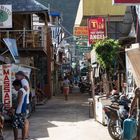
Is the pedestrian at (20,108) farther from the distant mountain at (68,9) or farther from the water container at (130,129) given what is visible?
the distant mountain at (68,9)

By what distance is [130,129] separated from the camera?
1095cm

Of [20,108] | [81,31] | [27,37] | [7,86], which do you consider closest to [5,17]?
[7,86]

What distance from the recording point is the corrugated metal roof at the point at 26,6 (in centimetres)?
3077

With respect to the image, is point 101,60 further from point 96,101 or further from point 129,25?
point 129,25

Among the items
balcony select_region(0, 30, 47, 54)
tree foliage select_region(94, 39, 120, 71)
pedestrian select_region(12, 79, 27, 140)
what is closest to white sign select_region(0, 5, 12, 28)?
tree foliage select_region(94, 39, 120, 71)

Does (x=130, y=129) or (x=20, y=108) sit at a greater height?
(x=20, y=108)

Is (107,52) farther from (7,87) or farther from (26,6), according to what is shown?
(26,6)

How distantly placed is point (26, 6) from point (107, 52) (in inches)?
474

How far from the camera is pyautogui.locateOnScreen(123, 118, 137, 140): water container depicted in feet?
35.9

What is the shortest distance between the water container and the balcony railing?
19923mm

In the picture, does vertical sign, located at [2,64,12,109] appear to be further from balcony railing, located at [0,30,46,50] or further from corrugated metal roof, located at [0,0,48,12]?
corrugated metal roof, located at [0,0,48,12]

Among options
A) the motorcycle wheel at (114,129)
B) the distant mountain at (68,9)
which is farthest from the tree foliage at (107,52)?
the distant mountain at (68,9)

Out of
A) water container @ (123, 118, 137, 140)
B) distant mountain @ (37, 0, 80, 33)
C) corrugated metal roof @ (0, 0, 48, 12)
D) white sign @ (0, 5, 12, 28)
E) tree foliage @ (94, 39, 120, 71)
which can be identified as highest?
distant mountain @ (37, 0, 80, 33)

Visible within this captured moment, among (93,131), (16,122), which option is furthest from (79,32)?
(16,122)
